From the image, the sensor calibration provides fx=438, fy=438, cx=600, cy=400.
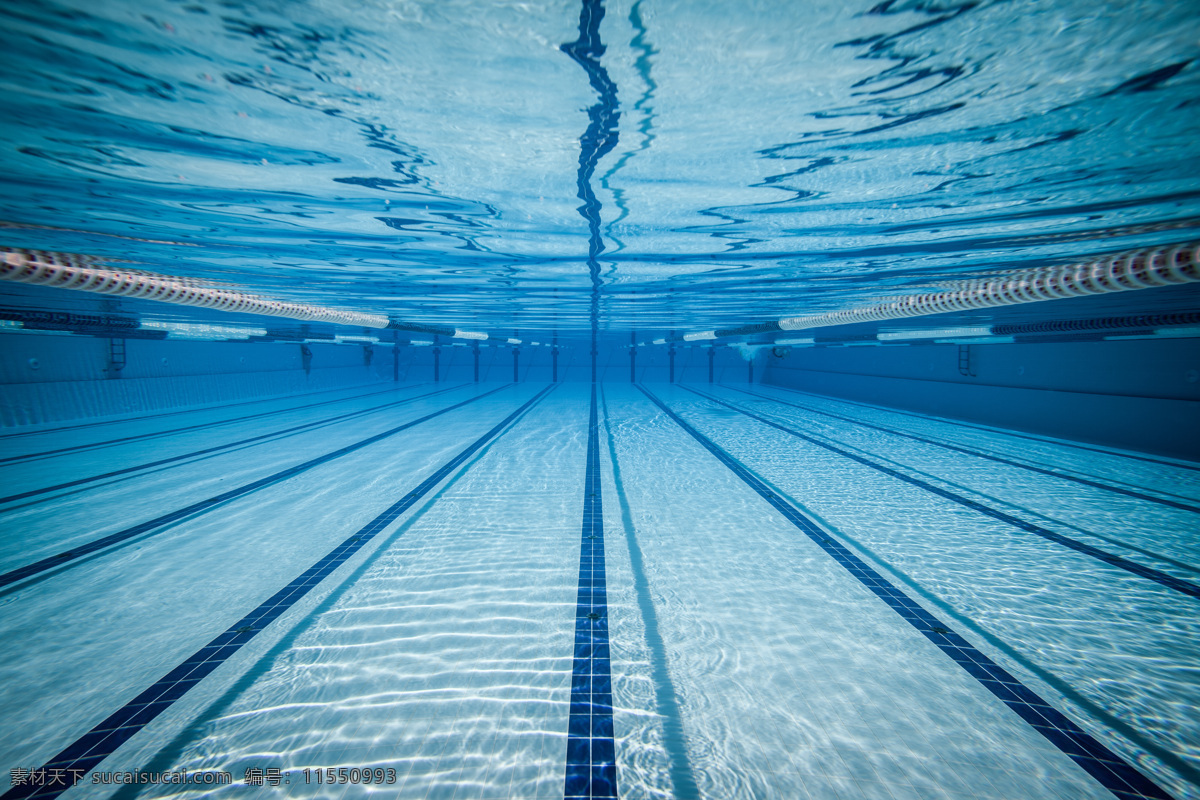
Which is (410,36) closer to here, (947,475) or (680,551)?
(680,551)

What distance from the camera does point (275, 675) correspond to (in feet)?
7.98

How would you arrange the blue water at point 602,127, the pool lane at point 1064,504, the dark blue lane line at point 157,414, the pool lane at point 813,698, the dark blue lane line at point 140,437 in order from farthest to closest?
the dark blue lane line at point 157,414 → the dark blue lane line at point 140,437 → the pool lane at point 1064,504 → the pool lane at point 813,698 → the blue water at point 602,127

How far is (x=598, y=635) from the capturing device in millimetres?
2787

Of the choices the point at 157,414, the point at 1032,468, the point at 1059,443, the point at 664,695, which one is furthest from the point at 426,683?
the point at 157,414

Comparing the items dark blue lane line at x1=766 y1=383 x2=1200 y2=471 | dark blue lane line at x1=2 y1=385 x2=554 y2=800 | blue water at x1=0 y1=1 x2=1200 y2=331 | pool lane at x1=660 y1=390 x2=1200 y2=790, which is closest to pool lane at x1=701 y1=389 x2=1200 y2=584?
pool lane at x1=660 y1=390 x2=1200 y2=790

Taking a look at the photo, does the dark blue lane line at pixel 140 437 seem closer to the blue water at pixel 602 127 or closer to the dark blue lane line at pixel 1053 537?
the blue water at pixel 602 127

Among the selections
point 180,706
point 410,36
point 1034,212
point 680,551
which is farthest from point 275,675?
point 1034,212

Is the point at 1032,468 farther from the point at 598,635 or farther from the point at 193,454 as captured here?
the point at 193,454

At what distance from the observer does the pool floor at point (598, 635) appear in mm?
1930

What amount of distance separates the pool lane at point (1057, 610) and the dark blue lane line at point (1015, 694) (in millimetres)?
93

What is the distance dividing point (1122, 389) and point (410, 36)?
40.3ft

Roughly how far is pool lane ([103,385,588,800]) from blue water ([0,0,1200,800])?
2 centimetres

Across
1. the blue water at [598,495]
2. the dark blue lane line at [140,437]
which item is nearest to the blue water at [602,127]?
the blue water at [598,495]

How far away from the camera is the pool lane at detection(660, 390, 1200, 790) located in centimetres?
218
